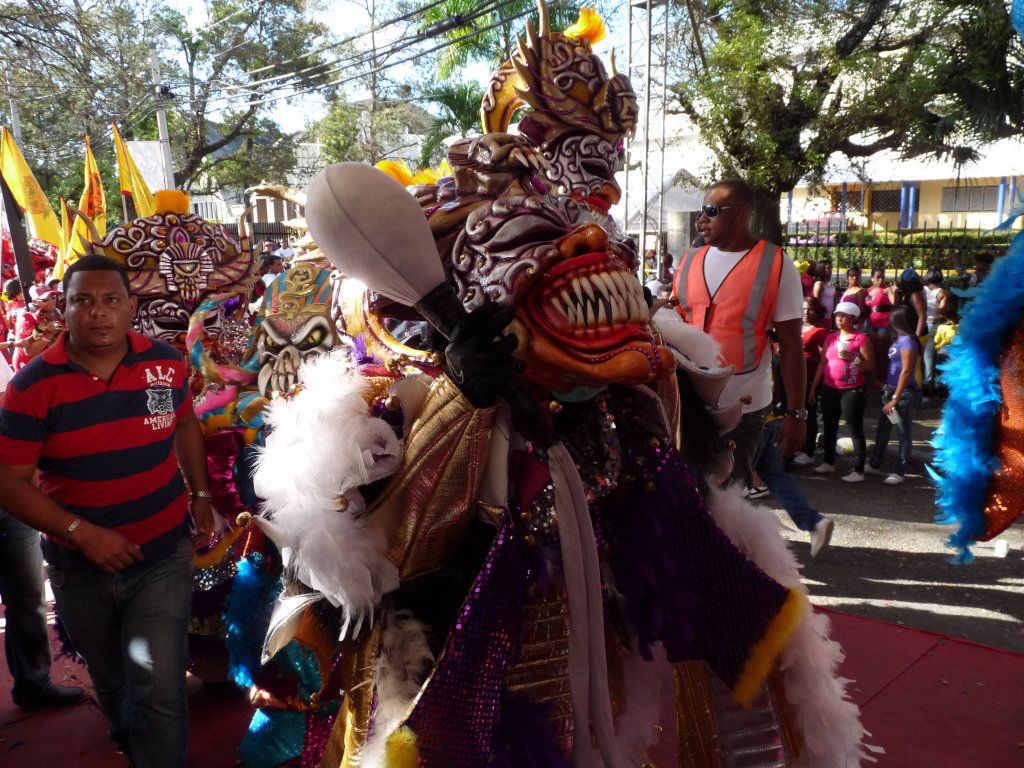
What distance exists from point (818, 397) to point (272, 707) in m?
5.15

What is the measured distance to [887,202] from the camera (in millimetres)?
25766

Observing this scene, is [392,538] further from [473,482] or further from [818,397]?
[818,397]

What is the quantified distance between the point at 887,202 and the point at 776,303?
25315mm

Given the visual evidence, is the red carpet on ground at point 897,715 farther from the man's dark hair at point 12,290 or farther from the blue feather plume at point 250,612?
the man's dark hair at point 12,290

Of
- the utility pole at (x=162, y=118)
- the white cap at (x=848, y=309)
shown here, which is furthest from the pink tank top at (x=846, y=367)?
the utility pole at (x=162, y=118)

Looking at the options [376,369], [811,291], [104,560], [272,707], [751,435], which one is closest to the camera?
[376,369]

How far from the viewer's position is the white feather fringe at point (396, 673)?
1.38 meters

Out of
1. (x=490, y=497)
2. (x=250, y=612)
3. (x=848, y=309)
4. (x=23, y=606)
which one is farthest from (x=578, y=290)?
(x=848, y=309)

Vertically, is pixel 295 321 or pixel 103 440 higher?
pixel 295 321

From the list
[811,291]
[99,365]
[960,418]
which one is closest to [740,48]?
[811,291]

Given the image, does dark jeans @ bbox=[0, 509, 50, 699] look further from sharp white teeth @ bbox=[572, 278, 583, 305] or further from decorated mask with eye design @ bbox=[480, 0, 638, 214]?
sharp white teeth @ bbox=[572, 278, 583, 305]

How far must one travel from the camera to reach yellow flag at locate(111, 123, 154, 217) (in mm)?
4191

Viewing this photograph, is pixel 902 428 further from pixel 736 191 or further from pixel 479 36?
pixel 479 36

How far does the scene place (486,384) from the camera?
1.35m
